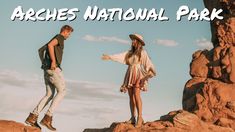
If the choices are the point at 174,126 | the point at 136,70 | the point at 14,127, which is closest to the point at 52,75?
the point at 14,127

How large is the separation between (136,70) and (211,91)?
6338mm

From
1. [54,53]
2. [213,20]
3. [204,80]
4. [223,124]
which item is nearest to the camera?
[54,53]

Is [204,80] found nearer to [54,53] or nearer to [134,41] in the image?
[134,41]

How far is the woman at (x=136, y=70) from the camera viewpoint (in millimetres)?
14555

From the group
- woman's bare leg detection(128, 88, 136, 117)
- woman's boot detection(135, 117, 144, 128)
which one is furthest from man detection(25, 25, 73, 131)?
woman's boot detection(135, 117, 144, 128)

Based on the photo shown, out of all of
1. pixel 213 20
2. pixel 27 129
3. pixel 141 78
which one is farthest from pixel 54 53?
pixel 213 20

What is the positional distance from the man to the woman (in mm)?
2462

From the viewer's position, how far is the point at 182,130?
15891 millimetres

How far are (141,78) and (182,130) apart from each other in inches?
109

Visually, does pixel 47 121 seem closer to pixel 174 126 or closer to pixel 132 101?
pixel 132 101

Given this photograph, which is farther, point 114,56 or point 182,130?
point 182,130

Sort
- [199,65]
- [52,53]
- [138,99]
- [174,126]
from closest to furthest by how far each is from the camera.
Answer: [52,53] → [138,99] → [174,126] → [199,65]

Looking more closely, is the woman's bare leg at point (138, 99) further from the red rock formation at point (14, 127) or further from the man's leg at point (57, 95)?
the red rock formation at point (14, 127)

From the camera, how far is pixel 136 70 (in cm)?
1473
